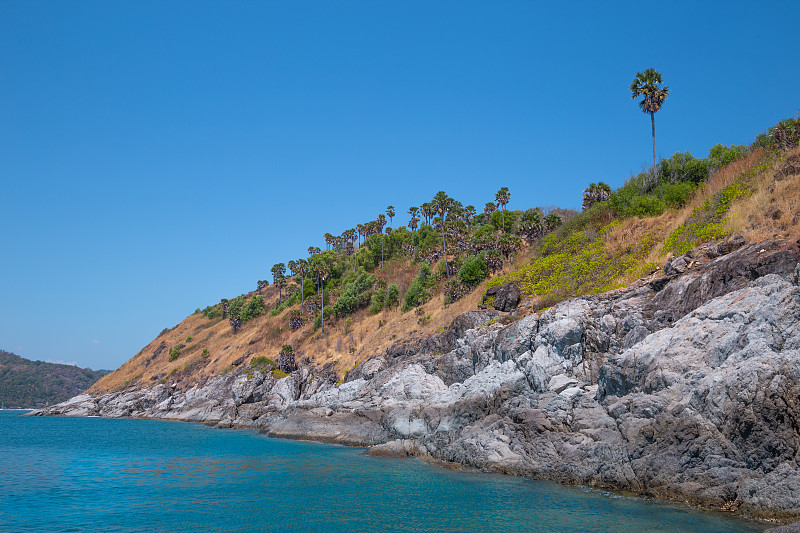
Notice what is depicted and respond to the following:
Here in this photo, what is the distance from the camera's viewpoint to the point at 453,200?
10150 cm

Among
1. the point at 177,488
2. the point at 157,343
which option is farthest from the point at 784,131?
the point at 157,343

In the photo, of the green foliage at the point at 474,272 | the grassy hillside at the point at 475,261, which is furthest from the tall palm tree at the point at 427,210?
the green foliage at the point at 474,272

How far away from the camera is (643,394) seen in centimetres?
2189

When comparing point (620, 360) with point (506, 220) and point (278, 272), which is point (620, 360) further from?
point (278, 272)

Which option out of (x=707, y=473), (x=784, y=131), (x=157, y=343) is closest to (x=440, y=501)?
(x=707, y=473)

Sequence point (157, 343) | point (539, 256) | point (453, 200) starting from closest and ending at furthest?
point (539, 256), point (453, 200), point (157, 343)

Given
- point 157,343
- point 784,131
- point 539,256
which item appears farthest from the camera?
point 157,343

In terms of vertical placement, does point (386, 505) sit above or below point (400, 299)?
below

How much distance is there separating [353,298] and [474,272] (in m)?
27.0

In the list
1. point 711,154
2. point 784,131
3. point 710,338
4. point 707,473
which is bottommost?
point 707,473

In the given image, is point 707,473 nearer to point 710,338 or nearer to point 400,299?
point 710,338

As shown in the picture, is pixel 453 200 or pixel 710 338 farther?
pixel 453 200

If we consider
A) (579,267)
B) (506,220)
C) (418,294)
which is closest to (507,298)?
(579,267)

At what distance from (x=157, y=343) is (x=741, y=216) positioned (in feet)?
419
